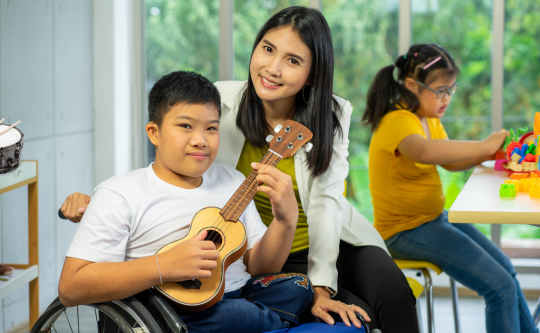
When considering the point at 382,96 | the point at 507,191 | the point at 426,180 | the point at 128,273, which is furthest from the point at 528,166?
the point at 128,273

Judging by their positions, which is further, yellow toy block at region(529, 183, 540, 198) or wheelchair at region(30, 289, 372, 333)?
yellow toy block at region(529, 183, 540, 198)

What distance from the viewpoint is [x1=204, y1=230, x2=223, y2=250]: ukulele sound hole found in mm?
1188

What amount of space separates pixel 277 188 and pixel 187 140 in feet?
0.78

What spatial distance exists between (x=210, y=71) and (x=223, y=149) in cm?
158

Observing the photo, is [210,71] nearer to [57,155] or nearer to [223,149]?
[57,155]

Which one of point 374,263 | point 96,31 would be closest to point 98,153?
point 96,31

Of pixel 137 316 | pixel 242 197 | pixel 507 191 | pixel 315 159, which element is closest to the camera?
pixel 137 316

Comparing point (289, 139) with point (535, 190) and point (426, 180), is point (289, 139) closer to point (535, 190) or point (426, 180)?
point (535, 190)

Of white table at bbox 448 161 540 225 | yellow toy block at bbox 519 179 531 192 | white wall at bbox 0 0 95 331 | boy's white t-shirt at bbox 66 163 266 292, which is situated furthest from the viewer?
white wall at bbox 0 0 95 331

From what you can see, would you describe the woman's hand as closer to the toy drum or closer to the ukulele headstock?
the ukulele headstock

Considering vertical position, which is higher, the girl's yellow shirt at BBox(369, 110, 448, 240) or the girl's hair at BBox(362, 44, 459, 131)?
the girl's hair at BBox(362, 44, 459, 131)

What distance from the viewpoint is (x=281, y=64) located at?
1461 mm

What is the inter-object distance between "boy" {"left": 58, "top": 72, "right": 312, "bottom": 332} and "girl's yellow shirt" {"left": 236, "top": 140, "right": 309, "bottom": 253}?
0.65 ft

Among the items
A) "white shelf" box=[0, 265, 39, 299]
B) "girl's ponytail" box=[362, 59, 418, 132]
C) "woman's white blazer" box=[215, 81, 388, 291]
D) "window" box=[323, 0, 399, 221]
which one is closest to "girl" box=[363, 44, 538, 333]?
"girl's ponytail" box=[362, 59, 418, 132]
